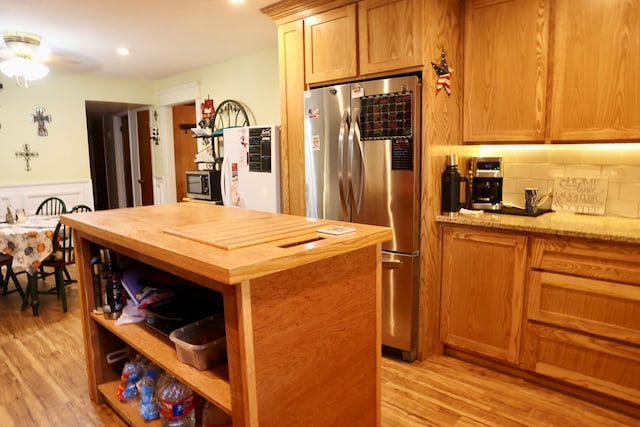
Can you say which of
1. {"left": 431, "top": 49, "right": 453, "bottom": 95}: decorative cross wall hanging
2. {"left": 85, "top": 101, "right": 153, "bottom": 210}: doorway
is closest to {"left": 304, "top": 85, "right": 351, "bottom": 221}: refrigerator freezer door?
{"left": 431, "top": 49, "right": 453, "bottom": 95}: decorative cross wall hanging

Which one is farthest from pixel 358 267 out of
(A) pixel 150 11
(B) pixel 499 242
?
(A) pixel 150 11

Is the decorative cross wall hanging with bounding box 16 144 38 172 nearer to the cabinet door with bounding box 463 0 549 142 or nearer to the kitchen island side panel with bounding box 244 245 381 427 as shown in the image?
the cabinet door with bounding box 463 0 549 142

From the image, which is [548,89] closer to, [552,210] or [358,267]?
[552,210]

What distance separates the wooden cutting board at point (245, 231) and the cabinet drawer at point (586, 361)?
1490mm

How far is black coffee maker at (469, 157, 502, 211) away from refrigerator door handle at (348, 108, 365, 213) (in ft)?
2.39

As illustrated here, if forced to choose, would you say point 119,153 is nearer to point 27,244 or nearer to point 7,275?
point 7,275

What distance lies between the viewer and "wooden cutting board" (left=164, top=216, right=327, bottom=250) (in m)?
1.37

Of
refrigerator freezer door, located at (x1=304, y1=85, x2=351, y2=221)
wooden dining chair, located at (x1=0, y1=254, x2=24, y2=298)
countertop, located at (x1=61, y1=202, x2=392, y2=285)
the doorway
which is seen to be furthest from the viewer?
the doorway

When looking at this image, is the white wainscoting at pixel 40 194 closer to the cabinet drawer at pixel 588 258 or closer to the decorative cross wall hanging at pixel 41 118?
the decorative cross wall hanging at pixel 41 118

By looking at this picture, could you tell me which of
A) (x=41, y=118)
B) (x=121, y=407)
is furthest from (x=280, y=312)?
(x=41, y=118)

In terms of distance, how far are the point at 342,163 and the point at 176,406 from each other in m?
1.68

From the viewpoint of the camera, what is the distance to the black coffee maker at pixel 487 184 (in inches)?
106

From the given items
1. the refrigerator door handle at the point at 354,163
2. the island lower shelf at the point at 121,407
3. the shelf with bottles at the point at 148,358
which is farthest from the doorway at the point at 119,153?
the island lower shelf at the point at 121,407

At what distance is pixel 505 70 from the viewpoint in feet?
8.30
